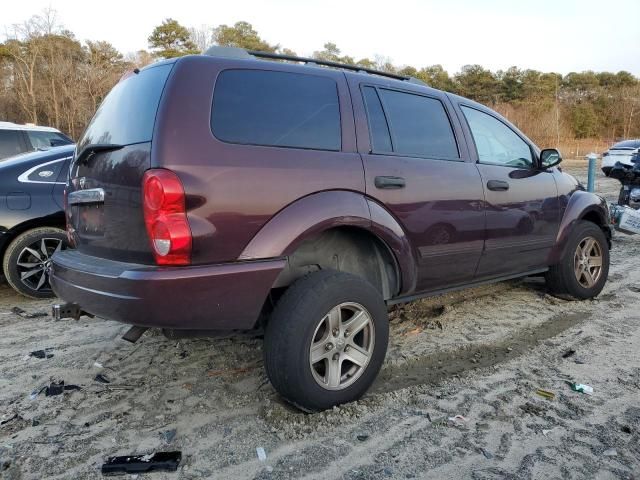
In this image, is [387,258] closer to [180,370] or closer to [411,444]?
[411,444]

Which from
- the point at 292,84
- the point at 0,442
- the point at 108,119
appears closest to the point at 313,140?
the point at 292,84

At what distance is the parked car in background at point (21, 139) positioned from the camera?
8.21m

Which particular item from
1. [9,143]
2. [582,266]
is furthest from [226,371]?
[9,143]

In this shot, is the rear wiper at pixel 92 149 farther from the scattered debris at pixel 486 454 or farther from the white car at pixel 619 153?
the white car at pixel 619 153

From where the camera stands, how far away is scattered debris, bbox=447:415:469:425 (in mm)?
2689

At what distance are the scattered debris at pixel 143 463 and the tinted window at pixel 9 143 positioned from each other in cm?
750

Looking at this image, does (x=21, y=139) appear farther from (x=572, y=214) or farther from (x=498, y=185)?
(x=572, y=214)

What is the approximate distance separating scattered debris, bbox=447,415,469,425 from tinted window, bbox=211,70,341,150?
1.66 meters

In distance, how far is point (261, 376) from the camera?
10.6ft

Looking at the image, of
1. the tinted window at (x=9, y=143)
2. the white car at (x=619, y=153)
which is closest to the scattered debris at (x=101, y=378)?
the tinted window at (x=9, y=143)

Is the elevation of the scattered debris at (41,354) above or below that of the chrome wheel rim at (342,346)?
below

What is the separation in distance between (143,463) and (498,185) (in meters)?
3.04

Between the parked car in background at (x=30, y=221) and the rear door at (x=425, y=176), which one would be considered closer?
the rear door at (x=425, y=176)

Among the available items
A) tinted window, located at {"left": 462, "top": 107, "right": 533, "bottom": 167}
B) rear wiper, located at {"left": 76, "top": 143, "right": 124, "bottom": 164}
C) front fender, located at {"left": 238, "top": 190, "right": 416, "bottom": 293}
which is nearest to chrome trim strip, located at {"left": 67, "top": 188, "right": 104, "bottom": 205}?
rear wiper, located at {"left": 76, "top": 143, "right": 124, "bottom": 164}
